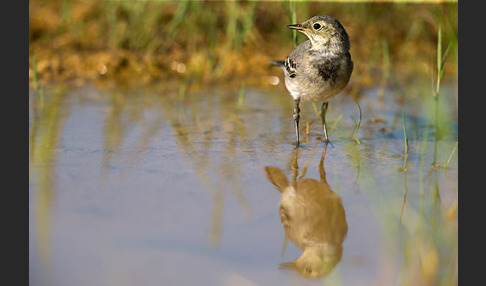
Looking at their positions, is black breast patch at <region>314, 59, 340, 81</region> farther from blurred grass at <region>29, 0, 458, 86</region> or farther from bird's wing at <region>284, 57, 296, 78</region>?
blurred grass at <region>29, 0, 458, 86</region>

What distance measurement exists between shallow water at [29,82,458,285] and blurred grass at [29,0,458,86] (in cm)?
115

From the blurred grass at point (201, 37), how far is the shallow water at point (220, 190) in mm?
1151

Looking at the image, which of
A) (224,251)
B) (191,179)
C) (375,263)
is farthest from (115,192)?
(375,263)

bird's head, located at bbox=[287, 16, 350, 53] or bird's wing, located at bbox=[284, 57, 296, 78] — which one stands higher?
bird's head, located at bbox=[287, 16, 350, 53]

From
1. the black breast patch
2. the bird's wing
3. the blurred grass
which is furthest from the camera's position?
the blurred grass

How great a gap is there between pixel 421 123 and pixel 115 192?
3.43 metres

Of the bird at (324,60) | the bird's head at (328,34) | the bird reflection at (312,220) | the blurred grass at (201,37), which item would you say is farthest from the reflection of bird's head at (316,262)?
the blurred grass at (201,37)

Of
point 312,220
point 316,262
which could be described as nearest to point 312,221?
point 312,220

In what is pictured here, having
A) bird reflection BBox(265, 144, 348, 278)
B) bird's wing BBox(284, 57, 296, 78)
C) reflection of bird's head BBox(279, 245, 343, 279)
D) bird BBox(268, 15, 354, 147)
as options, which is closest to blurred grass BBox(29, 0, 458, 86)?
bird's wing BBox(284, 57, 296, 78)

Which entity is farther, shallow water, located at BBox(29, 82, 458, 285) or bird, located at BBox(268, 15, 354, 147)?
bird, located at BBox(268, 15, 354, 147)

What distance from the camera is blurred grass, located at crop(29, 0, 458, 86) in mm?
7918

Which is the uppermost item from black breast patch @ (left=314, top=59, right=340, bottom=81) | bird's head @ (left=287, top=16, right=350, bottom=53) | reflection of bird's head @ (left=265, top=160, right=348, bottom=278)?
bird's head @ (left=287, top=16, right=350, bottom=53)

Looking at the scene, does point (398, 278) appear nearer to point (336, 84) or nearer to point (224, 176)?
point (224, 176)

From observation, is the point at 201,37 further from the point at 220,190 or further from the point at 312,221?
the point at 312,221
